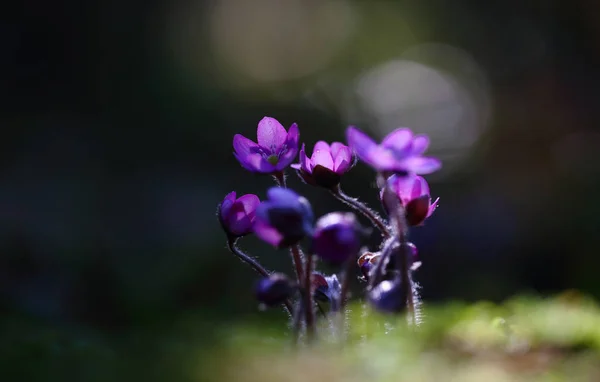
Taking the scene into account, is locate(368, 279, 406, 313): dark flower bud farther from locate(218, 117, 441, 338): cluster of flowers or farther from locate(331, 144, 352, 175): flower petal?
locate(331, 144, 352, 175): flower petal

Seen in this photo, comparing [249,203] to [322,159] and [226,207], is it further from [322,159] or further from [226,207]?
[322,159]

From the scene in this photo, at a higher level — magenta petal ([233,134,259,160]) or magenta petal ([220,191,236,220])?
magenta petal ([233,134,259,160])

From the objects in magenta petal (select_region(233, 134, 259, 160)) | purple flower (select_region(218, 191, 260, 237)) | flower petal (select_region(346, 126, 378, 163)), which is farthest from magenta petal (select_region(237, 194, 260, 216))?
flower petal (select_region(346, 126, 378, 163))

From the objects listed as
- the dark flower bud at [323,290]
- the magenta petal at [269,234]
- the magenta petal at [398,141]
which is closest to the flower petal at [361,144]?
the magenta petal at [398,141]

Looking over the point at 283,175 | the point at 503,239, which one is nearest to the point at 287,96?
the point at 503,239

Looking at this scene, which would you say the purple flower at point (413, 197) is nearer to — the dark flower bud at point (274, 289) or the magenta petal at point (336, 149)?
the magenta petal at point (336, 149)

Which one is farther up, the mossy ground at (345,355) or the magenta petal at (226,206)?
the magenta petal at (226,206)

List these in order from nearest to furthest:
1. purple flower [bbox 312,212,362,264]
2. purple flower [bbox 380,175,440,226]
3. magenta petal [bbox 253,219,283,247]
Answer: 1. purple flower [bbox 312,212,362,264]
2. magenta petal [bbox 253,219,283,247]
3. purple flower [bbox 380,175,440,226]
